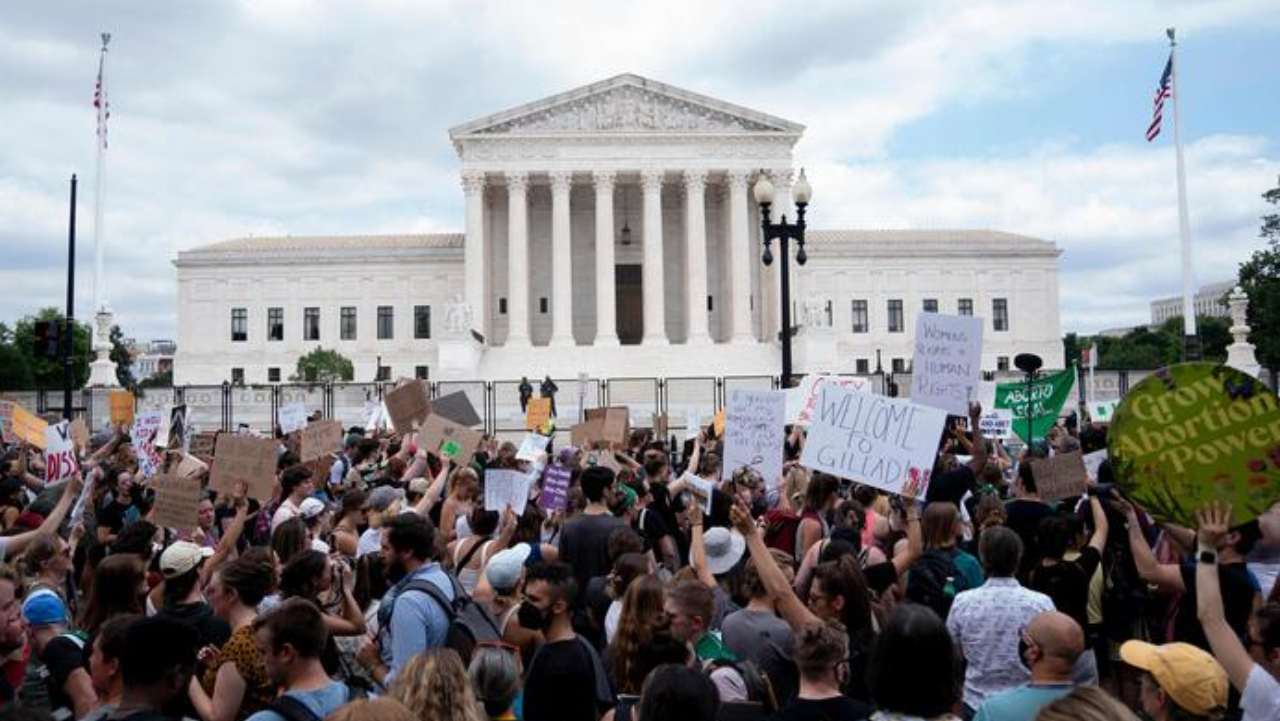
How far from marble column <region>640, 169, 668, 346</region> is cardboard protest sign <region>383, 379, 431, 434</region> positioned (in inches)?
1849

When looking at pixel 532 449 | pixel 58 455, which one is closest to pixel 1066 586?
pixel 532 449

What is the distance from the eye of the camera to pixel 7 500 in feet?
33.8

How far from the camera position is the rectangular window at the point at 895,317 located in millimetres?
79000

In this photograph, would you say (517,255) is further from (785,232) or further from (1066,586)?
(1066,586)

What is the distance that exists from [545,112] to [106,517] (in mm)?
56070

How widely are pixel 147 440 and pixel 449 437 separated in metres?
4.54

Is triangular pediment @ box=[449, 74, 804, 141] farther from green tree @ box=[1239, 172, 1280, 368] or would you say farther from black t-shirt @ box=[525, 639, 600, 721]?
black t-shirt @ box=[525, 639, 600, 721]

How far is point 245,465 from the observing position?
34.1ft

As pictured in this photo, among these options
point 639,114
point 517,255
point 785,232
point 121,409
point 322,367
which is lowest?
point 121,409

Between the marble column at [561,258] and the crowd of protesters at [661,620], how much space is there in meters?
53.9

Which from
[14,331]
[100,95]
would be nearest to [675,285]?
[100,95]

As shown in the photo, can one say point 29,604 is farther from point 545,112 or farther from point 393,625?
point 545,112

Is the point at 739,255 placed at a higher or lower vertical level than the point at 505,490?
higher

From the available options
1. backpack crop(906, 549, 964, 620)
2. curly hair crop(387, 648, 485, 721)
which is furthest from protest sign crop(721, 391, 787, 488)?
curly hair crop(387, 648, 485, 721)
